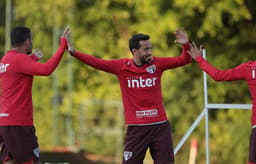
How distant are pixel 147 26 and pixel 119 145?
10.8ft

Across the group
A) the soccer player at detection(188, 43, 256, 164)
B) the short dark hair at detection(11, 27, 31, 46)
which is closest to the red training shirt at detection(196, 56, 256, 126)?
the soccer player at detection(188, 43, 256, 164)

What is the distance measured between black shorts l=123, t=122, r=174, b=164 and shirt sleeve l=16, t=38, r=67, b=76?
118 centimetres

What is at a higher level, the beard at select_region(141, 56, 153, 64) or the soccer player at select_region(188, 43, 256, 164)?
the beard at select_region(141, 56, 153, 64)

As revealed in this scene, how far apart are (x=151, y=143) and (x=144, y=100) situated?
477mm

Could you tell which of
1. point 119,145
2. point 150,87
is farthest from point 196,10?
point 150,87

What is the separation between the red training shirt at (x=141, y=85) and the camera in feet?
25.1

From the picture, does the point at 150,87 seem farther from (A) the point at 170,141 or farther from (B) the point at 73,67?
(B) the point at 73,67

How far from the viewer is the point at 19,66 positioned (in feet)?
24.1

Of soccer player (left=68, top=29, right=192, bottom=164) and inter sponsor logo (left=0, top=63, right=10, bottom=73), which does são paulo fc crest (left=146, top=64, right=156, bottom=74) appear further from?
inter sponsor logo (left=0, top=63, right=10, bottom=73)

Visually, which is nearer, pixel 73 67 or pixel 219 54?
pixel 219 54

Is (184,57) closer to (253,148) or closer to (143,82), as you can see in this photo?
(143,82)

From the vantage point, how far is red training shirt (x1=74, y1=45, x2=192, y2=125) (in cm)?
764

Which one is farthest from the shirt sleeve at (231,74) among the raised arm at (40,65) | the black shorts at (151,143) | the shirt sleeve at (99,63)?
the raised arm at (40,65)

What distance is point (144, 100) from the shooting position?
25.1ft
